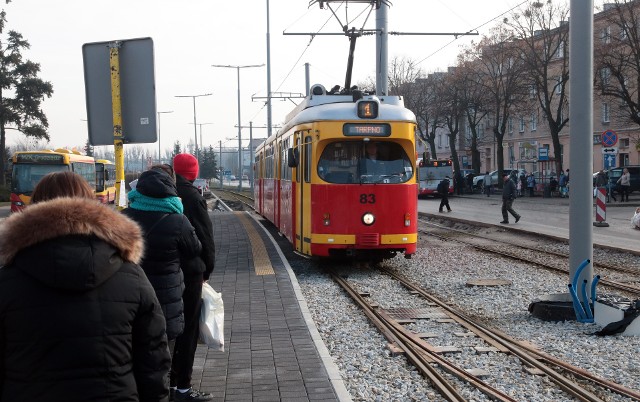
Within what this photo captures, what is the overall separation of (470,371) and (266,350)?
6.16 feet

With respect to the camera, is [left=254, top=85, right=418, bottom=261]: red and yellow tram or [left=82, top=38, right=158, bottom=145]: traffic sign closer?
[left=82, top=38, right=158, bottom=145]: traffic sign

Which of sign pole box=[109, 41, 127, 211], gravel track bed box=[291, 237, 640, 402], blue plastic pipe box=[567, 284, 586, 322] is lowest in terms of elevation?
gravel track bed box=[291, 237, 640, 402]

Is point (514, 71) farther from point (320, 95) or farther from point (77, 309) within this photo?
point (77, 309)

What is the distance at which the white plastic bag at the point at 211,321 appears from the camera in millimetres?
5523

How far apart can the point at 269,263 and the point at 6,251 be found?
11.1 meters

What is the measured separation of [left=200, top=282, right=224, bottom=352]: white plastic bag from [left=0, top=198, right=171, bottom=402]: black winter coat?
2744 millimetres

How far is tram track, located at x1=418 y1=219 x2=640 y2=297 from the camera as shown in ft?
40.0

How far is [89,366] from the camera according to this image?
106 inches

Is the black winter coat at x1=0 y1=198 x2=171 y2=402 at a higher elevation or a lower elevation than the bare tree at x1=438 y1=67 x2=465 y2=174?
lower

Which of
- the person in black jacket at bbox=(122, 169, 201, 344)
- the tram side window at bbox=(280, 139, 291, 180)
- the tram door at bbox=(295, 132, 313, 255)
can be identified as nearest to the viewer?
the person in black jacket at bbox=(122, 169, 201, 344)

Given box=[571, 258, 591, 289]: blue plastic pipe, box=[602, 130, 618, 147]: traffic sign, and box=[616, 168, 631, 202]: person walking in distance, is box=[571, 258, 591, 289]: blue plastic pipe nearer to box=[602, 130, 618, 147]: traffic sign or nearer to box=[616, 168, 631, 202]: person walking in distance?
box=[602, 130, 618, 147]: traffic sign

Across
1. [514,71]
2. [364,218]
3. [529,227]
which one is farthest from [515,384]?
[514,71]

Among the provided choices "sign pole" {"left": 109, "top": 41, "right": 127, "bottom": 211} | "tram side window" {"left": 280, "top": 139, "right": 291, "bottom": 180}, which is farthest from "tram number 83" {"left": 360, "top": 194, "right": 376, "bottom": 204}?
"sign pole" {"left": 109, "top": 41, "right": 127, "bottom": 211}

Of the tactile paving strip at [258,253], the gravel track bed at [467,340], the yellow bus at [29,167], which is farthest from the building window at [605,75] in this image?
the gravel track bed at [467,340]
